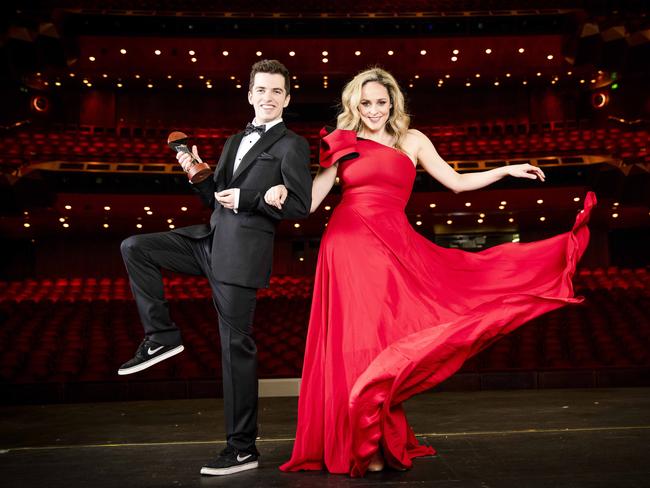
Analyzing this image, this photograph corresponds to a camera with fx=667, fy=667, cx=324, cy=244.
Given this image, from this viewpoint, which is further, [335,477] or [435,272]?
[435,272]

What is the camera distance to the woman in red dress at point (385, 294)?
176 cm

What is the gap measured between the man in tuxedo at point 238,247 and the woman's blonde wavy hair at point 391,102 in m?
0.23

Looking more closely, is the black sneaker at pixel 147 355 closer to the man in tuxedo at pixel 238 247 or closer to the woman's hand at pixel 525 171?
the man in tuxedo at pixel 238 247

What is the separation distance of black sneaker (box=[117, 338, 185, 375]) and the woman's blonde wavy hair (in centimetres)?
86

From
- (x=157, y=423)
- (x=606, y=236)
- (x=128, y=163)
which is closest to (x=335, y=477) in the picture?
(x=157, y=423)

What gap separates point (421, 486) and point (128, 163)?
9888 mm

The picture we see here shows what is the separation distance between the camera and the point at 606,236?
12617 mm

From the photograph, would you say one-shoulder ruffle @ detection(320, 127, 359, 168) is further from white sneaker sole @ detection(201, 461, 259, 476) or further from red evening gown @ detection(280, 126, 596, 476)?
white sneaker sole @ detection(201, 461, 259, 476)

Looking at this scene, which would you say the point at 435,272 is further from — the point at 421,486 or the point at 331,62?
the point at 331,62

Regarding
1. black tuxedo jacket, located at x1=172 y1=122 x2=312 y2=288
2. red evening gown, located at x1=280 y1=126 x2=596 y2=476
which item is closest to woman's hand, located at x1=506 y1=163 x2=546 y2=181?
red evening gown, located at x1=280 y1=126 x2=596 y2=476

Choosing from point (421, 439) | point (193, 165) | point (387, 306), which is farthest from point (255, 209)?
point (421, 439)

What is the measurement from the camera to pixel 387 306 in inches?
74.4

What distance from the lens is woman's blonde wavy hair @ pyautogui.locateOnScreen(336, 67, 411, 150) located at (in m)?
2.04

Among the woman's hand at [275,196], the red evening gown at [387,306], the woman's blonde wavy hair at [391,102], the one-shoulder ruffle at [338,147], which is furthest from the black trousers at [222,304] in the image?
the woman's blonde wavy hair at [391,102]
